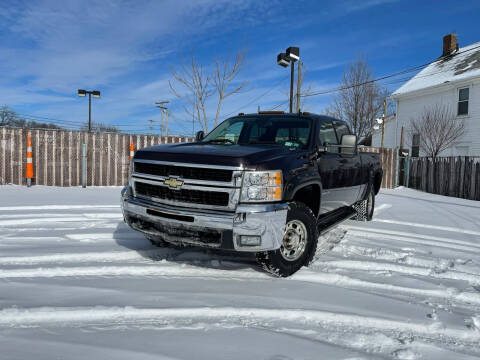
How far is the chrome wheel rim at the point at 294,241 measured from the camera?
3639 mm

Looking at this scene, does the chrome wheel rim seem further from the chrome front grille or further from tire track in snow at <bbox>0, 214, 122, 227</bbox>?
tire track in snow at <bbox>0, 214, 122, 227</bbox>

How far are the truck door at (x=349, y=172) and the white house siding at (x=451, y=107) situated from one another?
57.4ft

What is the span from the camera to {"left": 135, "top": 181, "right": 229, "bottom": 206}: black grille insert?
3.34m

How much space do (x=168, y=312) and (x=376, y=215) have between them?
625 centimetres

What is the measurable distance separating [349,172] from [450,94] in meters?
19.6

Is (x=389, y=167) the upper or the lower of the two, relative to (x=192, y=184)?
upper

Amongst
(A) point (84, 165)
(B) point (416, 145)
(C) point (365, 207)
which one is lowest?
(C) point (365, 207)

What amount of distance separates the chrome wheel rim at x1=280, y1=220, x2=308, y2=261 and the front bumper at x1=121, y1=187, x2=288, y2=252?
0.34 meters

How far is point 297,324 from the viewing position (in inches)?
103

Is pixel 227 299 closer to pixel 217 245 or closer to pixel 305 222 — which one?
pixel 217 245

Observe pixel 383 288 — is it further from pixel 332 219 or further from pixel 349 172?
pixel 349 172

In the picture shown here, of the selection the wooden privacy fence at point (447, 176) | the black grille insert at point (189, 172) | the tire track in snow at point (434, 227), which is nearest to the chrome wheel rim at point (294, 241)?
the black grille insert at point (189, 172)

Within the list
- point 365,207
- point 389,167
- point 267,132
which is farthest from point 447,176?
point 267,132

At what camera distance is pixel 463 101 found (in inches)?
797
